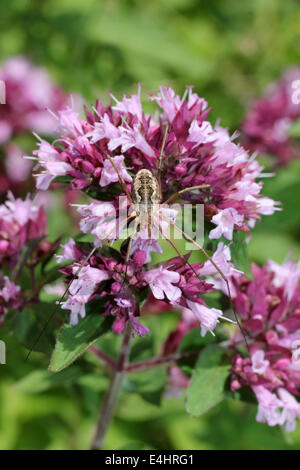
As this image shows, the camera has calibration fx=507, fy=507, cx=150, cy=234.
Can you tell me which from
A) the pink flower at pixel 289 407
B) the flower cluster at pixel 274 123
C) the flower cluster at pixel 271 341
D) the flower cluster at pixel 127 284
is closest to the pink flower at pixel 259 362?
the flower cluster at pixel 271 341

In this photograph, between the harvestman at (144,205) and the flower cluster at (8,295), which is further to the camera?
the flower cluster at (8,295)

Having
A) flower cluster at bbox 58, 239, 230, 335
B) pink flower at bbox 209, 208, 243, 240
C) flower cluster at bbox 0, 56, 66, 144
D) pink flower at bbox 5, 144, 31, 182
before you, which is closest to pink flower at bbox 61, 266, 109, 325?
flower cluster at bbox 58, 239, 230, 335

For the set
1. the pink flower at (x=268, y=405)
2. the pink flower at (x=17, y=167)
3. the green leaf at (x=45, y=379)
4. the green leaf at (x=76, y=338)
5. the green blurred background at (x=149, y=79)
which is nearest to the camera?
the green leaf at (x=76, y=338)

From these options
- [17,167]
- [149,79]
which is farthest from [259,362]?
[149,79]

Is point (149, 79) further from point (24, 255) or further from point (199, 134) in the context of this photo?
point (199, 134)

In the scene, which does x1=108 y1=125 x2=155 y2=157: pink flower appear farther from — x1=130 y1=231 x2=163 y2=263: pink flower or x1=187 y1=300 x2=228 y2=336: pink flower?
x1=187 y1=300 x2=228 y2=336: pink flower

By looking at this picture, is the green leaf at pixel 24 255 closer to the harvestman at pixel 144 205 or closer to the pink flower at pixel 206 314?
the harvestman at pixel 144 205
